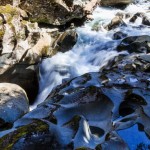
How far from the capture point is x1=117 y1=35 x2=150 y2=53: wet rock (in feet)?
32.9

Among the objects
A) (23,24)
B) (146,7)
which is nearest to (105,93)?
(23,24)

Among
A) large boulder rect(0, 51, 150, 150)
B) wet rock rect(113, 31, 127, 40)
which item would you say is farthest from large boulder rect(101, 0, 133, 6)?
large boulder rect(0, 51, 150, 150)

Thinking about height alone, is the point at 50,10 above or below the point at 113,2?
above

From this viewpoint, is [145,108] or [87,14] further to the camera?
[87,14]

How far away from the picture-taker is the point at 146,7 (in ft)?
53.6

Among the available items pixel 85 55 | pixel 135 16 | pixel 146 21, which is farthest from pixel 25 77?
pixel 135 16

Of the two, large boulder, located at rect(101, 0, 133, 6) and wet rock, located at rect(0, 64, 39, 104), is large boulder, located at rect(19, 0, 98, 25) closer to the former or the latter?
wet rock, located at rect(0, 64, 39, 104)

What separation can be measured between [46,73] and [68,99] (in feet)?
15.5

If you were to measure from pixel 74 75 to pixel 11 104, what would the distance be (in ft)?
11.1

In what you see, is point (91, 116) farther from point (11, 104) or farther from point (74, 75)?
point (74, 75)

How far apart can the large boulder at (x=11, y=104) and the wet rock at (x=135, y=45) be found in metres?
4.42

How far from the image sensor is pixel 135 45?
10281 millimetres

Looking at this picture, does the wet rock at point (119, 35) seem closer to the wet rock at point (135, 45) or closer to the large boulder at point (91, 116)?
the wet rock at point (135, 45)

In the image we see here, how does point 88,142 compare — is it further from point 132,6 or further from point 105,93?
point 132,6
